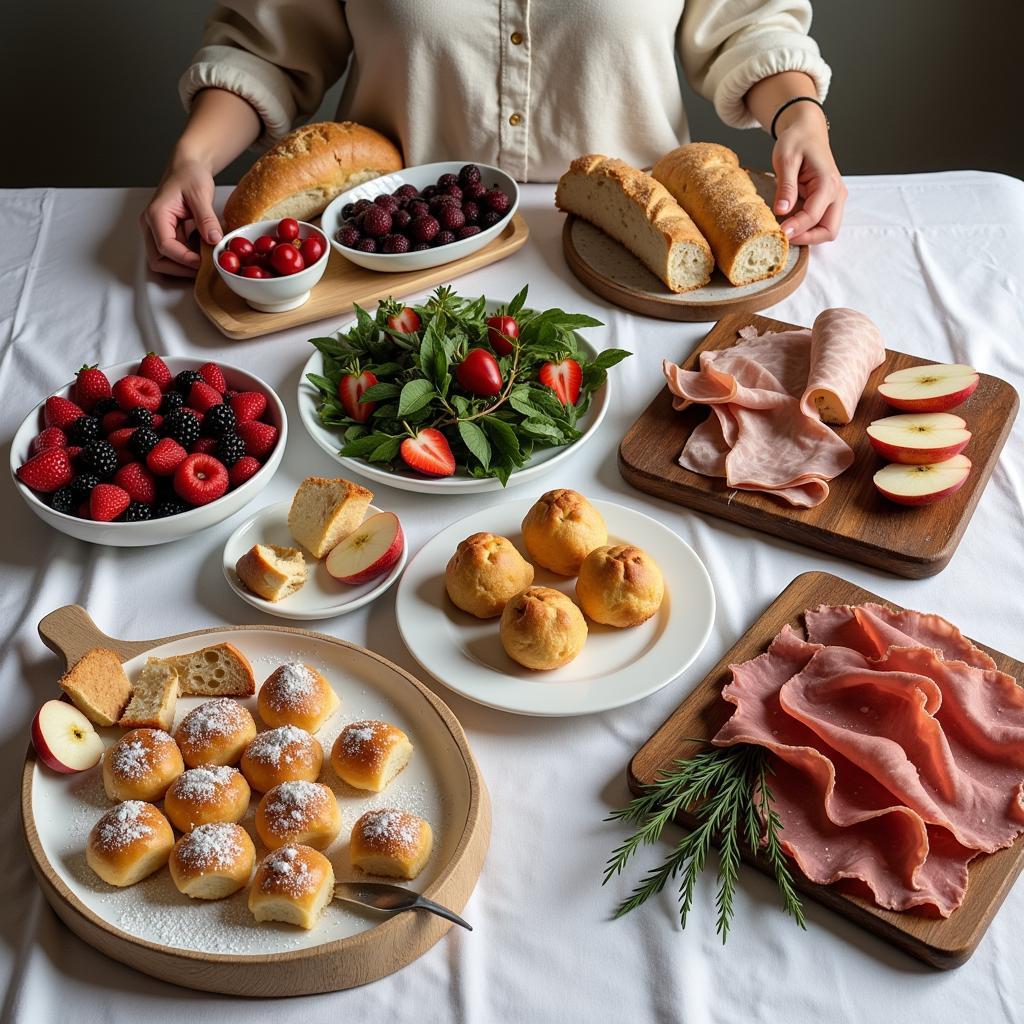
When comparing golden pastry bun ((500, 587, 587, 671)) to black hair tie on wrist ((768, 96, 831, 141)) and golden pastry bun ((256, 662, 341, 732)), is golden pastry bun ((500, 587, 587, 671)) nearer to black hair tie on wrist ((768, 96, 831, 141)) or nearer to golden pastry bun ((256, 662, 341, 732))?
golden pastry bun ((256, 662, 341, 732))

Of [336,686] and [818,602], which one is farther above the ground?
[818,602]

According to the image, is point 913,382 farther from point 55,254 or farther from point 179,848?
point 55,254

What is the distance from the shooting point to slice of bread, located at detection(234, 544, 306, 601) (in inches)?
50.4

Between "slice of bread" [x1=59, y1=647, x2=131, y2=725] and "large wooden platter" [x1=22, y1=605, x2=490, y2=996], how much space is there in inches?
0.9

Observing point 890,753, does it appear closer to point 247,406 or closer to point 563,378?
point 563,378

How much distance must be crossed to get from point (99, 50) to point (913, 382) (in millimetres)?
2948

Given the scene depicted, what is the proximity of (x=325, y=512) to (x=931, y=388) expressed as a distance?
36.7 inches

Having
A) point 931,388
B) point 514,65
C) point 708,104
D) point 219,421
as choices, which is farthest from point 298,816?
point 708,104

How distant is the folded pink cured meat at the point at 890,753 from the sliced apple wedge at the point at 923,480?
0.82ft

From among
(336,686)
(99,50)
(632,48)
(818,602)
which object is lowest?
(99,50)

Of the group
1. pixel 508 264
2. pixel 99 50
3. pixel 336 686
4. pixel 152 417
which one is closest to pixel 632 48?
pixel 508 264

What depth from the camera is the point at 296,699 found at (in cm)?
111

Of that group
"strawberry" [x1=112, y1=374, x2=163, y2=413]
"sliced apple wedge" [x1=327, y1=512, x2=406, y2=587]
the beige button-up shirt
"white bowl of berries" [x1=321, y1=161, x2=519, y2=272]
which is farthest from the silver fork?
the beige button-up shirt

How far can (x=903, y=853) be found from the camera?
38.8 inches
